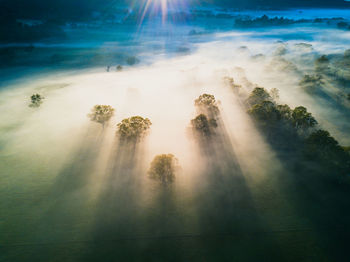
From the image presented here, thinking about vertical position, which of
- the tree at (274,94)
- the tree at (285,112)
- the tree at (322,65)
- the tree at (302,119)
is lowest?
the tree at (302,119)

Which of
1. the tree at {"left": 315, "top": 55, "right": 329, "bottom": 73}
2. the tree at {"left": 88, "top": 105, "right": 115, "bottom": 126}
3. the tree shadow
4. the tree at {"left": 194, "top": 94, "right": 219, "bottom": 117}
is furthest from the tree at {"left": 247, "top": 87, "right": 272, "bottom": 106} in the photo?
the tree at {"left": 315, "top": 55, "right": 329, "bottom": 73}

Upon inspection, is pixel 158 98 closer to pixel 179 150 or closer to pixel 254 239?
pixel 179 150

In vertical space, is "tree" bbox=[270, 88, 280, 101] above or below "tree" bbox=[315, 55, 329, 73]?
below

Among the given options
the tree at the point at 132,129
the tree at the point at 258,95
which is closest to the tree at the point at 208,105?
the tree at the point at 258,95

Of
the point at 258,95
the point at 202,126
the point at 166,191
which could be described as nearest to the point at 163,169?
the point at 166,191

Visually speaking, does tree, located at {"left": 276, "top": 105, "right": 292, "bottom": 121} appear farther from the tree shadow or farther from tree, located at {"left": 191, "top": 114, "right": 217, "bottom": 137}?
the tree shadow

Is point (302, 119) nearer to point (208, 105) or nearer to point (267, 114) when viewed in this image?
point (267, 114)

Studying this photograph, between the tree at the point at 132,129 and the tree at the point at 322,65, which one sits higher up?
the tree at the point at 322,65

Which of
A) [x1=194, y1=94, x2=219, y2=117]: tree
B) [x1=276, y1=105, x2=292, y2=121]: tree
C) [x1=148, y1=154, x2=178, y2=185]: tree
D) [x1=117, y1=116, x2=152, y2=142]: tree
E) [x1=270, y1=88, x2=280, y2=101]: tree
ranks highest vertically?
[x1=270, y1=88, x2=280, y2=101]: tree

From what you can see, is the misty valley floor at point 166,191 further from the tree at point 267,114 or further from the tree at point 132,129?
the tree at point 267,114
